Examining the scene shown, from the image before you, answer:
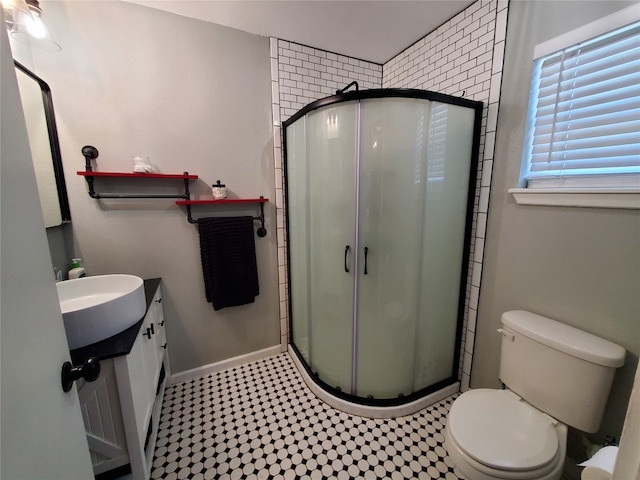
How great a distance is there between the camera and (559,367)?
3.68 ft

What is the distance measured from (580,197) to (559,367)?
0.76m

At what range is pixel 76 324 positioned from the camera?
950 mm

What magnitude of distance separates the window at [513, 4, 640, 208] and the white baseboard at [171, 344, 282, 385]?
84.7 inches

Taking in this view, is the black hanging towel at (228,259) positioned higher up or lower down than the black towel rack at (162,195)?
lower down

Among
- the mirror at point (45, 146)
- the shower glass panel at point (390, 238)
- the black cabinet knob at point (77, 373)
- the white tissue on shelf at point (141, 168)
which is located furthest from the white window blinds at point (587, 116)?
the mirror at point (45, 146)

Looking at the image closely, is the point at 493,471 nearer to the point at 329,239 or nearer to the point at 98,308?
the point at 329,239

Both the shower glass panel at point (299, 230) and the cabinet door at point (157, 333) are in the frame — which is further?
the shower glass panel at point (299, 230)

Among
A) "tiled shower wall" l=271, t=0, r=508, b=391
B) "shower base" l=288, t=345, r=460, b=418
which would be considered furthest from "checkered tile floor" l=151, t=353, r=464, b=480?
"tiled shower wall" l=271, t=0, r=508, b=391

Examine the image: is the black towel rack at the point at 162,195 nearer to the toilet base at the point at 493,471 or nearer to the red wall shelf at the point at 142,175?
the red wall shelf at the point at 142,175

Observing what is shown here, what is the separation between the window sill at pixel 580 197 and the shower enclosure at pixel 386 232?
300 mm

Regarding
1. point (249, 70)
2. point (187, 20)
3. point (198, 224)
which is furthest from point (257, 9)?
point (198, 224)

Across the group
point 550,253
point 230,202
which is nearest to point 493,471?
point 550,253

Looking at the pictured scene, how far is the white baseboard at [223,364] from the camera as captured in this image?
193cm

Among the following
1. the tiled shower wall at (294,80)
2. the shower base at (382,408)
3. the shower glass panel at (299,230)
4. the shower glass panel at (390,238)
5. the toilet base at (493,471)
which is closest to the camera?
the toilet base at (493,471)
